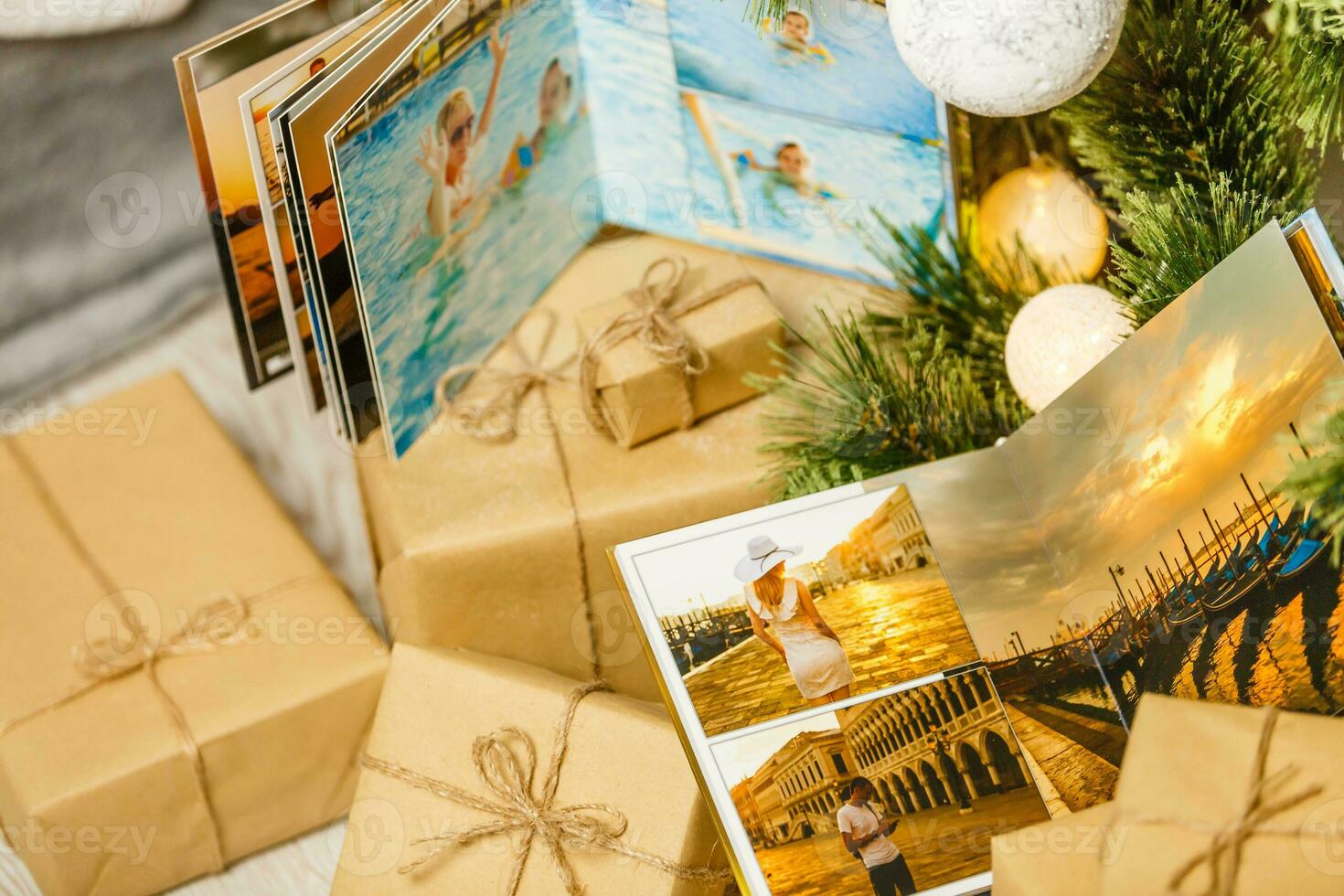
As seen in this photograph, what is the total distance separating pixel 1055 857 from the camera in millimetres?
497

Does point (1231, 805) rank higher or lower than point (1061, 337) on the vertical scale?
lower

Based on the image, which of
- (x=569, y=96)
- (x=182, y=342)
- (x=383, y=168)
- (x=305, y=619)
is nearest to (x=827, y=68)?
(x=569, y=96)

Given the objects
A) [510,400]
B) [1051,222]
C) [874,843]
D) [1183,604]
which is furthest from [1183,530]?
[510,400]

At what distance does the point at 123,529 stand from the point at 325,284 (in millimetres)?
328

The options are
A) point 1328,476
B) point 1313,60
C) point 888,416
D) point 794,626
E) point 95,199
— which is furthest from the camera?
point 95,199

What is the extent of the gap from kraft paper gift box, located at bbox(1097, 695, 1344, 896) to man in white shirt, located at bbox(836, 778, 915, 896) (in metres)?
0.15

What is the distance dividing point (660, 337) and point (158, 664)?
506 millimetres

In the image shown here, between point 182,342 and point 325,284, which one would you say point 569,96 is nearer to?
point 325,284

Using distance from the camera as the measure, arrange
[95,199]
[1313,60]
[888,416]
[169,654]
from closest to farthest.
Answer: [1313,60], [888,416], [169,654], [95,199]

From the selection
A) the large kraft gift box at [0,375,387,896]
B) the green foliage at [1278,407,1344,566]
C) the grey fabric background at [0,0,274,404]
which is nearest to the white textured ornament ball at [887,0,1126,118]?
the green foliage at [1278,407,1344,566]

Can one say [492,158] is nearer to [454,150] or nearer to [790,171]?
[454,150]

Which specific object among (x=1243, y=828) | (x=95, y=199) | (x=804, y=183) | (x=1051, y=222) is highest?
(x=95, y=199)

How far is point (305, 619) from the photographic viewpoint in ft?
2.98

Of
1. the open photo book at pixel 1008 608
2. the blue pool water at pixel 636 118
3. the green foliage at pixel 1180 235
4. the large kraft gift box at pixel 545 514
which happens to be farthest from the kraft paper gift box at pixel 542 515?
the green foliage at pixel 1180 235
